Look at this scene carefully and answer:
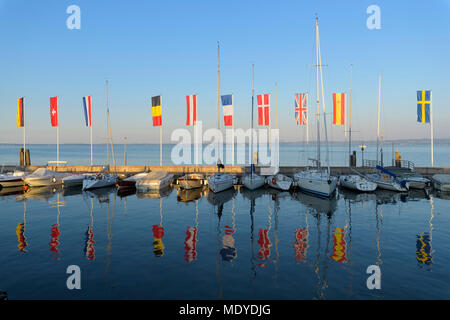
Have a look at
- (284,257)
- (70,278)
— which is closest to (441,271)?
(284,257)

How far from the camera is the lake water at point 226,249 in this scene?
1063 centimetres

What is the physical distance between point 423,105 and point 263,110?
21.7 meters

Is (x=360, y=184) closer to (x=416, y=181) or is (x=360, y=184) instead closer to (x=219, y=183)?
(x=416, y=181)

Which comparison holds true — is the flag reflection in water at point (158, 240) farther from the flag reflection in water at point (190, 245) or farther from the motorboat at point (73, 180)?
the motorboat at point (73, 180)

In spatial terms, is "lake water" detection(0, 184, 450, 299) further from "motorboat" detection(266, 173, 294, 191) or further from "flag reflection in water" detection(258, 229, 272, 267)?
"motorboat" detection(266, 173, 294, 191)

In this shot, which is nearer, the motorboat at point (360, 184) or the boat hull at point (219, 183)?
the motorboat at point (360, 184)

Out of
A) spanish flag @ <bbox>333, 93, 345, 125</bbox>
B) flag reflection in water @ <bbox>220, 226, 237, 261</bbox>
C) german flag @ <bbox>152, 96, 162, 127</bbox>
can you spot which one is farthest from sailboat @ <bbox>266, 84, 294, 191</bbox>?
german flag @ <bbox>152, 96, 162, 127</bbox>

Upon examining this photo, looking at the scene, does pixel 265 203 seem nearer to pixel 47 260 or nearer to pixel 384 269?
pixel 384 269

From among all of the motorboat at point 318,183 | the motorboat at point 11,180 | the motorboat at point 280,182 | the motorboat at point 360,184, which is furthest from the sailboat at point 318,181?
the motorboat at point 11,180

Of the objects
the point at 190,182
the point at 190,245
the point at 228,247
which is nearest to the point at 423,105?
the point at 190,182

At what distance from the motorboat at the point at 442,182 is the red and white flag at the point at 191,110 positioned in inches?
1175

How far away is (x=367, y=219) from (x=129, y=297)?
57.2ft

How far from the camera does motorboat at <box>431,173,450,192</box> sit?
31.6 meters

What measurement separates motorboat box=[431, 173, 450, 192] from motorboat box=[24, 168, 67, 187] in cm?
4640
